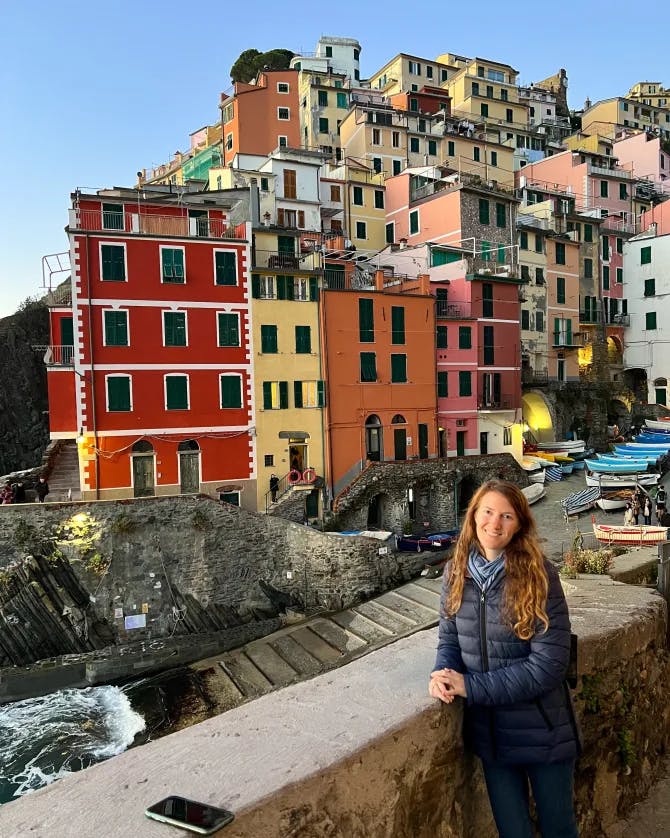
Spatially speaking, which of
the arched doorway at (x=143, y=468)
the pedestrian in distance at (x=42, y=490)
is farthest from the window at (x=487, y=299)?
the pedestrian in distance at (x=42, y=490)

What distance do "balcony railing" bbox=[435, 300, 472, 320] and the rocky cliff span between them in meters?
34.1

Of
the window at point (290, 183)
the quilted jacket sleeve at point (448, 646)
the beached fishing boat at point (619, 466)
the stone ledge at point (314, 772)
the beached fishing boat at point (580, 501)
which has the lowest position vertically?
the beached fishing boat at point (580, 501)

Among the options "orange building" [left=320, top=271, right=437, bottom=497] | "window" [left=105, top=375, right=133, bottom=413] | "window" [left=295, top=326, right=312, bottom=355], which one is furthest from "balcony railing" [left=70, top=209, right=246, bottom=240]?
"orange building" [left=320, top=271, right=437, bottom=497]

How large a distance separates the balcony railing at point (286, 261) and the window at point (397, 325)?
4.80 metres

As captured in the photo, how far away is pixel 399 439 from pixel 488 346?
8.89 m

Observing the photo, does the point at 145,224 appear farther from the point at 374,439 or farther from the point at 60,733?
the point at 60,733

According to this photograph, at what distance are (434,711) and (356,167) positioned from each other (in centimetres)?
5023

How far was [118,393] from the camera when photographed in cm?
2614

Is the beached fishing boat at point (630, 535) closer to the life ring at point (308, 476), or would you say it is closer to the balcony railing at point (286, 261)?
the life ring at point (308, 476)

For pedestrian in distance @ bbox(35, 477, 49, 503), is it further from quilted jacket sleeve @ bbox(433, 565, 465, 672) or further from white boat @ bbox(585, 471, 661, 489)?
→ white boat @ bbox(585, 471, 661, 489)

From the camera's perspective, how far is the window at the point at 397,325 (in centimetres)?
3209

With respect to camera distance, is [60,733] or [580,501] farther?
[580,501]

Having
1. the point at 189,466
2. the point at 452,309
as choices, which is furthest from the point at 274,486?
the point at 452,309

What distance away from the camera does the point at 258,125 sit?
54.0m
